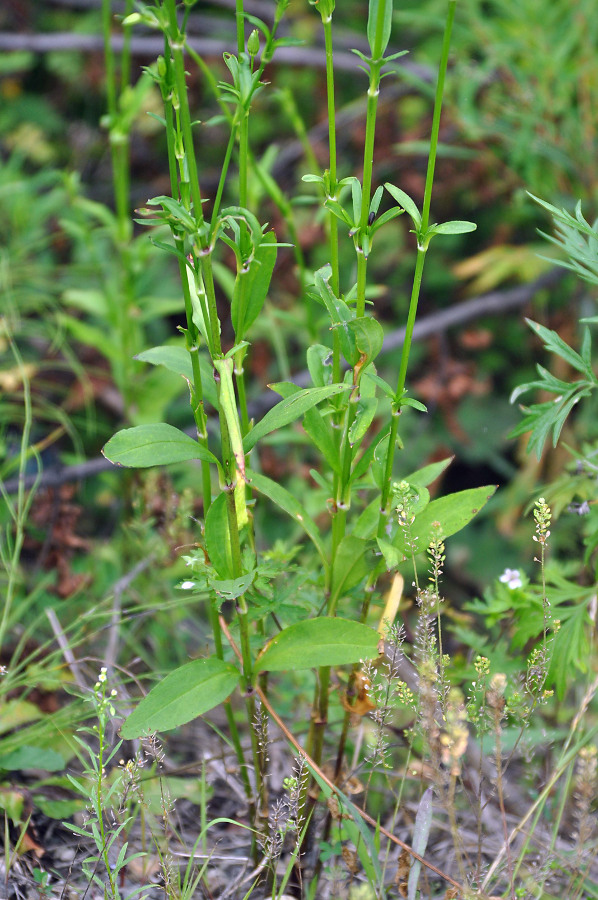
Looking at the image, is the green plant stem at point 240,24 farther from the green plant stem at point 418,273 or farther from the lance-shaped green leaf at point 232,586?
the lance-shaped green leaf at point 232,586

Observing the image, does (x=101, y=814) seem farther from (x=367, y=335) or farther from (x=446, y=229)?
(x=446, y=229)

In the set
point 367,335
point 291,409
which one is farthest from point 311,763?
point 367,335

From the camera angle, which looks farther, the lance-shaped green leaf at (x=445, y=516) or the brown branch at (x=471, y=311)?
the brown branch at (x=471, y=311)

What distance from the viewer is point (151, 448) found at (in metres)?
1.09

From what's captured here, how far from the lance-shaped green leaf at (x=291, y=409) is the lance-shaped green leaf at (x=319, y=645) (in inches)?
11.1

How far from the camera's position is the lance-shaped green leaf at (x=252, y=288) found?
1.11 meters

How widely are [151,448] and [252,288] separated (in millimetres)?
281

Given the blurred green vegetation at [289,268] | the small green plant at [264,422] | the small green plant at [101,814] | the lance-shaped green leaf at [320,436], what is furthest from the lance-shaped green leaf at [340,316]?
the blurred green vegetation at [289,268]

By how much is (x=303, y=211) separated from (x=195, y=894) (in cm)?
250

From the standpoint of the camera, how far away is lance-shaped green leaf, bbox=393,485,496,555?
3.91ft

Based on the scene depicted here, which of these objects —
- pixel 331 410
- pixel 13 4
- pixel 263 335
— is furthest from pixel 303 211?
pixel 331 410

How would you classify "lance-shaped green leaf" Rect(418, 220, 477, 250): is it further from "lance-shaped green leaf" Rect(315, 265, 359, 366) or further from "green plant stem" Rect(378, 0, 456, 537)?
"lance-shaped green leaf" Rect(315, 265, 359, 366)

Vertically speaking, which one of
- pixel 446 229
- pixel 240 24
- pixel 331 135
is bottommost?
pixel 446 229

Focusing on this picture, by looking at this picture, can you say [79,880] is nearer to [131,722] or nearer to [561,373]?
[131,722]
